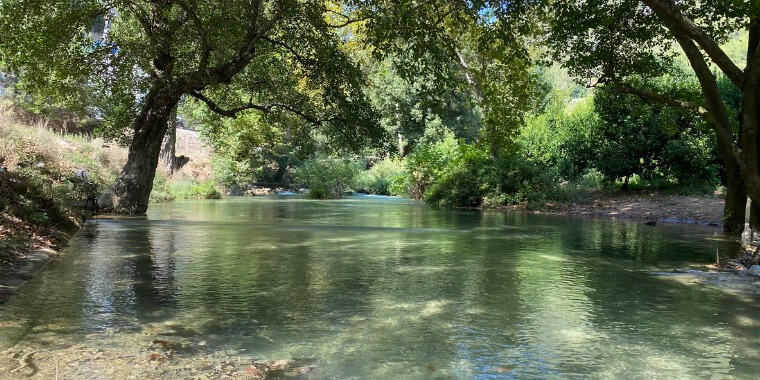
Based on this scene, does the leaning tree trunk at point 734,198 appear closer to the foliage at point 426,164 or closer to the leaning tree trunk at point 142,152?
the leaning tree trunk at point 142,152

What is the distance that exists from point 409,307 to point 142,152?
1264cm

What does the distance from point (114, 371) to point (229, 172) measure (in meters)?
30.8

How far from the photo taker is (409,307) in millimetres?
5090

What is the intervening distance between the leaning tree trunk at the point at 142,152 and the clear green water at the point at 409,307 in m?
6.22

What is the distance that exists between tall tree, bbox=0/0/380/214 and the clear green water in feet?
20.3

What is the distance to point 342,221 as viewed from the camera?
50.3 feet

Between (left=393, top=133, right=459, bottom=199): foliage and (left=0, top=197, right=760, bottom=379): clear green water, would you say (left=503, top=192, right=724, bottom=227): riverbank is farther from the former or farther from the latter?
(left=0, top=197, right=760, bottom=379): clear green water

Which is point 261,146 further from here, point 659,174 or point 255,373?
point 255,373

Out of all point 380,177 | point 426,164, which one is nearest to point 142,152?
point 426,164

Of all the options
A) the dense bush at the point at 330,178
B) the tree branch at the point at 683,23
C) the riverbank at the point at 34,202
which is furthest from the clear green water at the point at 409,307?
the dense bush at the point at 330,178

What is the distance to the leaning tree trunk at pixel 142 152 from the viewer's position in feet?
50.2

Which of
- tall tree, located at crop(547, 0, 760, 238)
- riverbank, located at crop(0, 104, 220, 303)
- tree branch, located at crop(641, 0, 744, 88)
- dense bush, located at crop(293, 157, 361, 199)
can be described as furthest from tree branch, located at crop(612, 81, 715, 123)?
dense bush, located at crop(293, 157, 361, 199)

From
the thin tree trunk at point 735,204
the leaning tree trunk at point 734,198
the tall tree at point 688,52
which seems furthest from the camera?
the thin tree trunk at point 735,204

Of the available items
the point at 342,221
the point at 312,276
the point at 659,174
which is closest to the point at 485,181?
the point at 659,174
